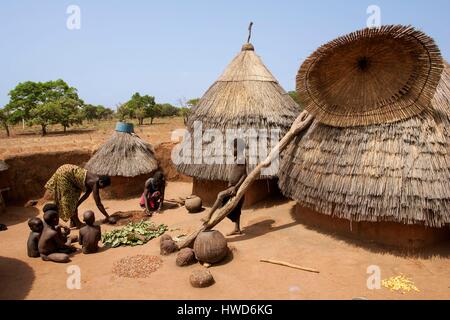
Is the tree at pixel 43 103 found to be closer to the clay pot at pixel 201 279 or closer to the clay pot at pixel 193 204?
the clay pot at pixel 193 204

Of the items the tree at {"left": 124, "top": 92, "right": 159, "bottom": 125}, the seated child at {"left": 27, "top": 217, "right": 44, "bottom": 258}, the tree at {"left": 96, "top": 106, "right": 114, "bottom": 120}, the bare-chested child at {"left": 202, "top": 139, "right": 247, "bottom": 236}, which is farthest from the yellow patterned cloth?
the tree at {"left": 96, "top": 106, "right": 114, "bottom": 120}

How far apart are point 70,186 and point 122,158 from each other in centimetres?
301

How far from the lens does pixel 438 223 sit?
5.14 m

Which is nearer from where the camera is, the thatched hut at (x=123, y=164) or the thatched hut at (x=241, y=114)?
the thatched hut at (x=241, y=114)

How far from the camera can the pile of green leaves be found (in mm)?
6867

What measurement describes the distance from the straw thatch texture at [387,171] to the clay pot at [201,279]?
249 centimetres

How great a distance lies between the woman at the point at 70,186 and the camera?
25.7ft

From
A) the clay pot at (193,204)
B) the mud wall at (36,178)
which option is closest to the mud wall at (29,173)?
the mud wall at (36,178)

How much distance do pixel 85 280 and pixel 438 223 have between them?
5.69 metres

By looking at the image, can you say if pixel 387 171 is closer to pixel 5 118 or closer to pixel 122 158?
pixel 122 158

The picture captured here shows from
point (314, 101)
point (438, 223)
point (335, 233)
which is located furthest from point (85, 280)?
point (438, 223)

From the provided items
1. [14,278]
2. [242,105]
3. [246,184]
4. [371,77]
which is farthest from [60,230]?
[371,77]

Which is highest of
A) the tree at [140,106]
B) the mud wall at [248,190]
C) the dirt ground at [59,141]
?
the tree at [140,106]

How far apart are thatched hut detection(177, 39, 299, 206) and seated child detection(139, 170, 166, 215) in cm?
77
